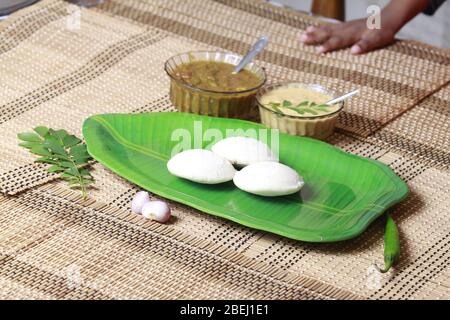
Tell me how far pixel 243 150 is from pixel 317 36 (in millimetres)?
511

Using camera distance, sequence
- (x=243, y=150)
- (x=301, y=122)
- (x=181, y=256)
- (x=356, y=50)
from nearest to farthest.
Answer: (x=181, y=256) → (x=243, y=150) → (x=301, y=122) → (x=356, y=50)

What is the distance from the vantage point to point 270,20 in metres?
1.53

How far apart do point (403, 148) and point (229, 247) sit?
0.36 metres

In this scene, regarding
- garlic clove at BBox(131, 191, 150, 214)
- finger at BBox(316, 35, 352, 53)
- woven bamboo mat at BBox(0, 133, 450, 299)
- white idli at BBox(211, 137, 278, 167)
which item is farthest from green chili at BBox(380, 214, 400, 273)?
finger at BBox(316, 35, 352, 53)

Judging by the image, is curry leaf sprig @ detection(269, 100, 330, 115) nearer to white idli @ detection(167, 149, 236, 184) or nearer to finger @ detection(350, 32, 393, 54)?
white idli @ detection(167, 149, 236, 184)

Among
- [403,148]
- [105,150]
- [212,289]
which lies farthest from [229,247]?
[403,148]

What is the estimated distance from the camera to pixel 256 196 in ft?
3.17

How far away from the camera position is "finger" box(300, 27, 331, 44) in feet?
4.73

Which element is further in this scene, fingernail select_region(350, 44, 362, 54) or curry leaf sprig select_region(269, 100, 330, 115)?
fingernail select_region(350, 44, 362, 54)

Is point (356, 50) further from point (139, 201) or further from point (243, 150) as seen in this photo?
point (139, 201)

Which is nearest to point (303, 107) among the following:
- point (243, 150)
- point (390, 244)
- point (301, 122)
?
point (301, 122)

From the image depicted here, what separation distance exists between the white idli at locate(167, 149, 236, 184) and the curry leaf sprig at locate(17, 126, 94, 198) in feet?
0.36

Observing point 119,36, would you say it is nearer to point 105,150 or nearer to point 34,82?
A: point 34,82

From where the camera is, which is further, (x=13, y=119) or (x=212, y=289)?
(x=13, y=119)
